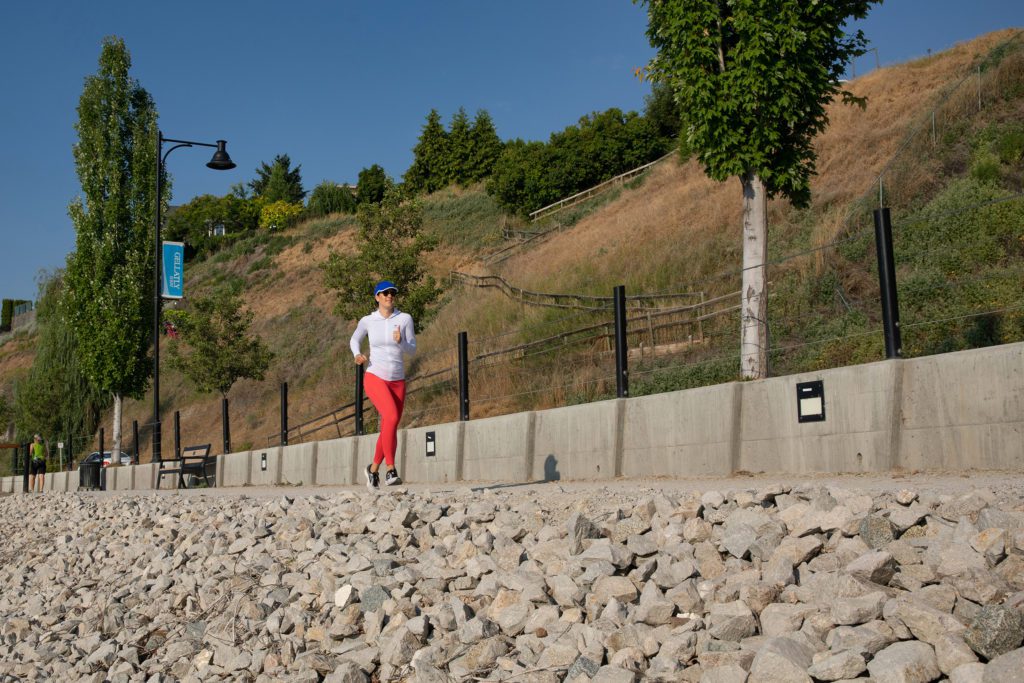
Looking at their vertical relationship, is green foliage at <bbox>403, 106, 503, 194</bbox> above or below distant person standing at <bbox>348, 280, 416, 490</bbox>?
above

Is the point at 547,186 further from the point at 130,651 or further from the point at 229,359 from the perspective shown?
the point at 130,651

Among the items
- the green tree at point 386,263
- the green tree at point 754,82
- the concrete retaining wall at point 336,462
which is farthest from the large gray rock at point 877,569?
the green tree at point 386,263

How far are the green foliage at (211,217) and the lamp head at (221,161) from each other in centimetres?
7776

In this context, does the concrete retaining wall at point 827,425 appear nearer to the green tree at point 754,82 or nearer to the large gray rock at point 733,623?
the green tree at point 754,82

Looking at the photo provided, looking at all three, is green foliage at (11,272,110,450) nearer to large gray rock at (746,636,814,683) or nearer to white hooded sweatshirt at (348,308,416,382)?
white hooded sweatshirt at (348,308,416,382)

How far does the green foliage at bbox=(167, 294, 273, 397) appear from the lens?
4081 cm

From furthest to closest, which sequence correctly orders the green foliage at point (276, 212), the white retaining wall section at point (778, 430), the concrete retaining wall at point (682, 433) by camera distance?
the green foliage at point (276, 212) < the concrete retaining wall at point (682, 433) < the white retaining wall section at point (778, 430)

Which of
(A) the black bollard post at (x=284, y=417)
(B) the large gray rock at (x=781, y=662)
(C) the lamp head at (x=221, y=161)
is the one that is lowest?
(B) the large gray rock at (x=781, y=662)

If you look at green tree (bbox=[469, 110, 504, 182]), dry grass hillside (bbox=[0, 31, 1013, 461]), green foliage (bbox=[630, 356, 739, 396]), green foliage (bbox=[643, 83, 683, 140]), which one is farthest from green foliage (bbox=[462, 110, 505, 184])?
green foliage (bbox=[630, 356, 739, 396])

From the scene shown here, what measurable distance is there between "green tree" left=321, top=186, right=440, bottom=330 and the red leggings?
67.5ft

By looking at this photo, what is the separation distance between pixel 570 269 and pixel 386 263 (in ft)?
22.2

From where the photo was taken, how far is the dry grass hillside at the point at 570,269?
728 inches

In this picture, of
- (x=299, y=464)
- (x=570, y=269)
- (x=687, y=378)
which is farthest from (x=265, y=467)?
(x=570, y=269)

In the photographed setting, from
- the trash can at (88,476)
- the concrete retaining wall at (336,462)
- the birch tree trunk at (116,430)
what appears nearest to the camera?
the concrete retaining wall at (336,462)
